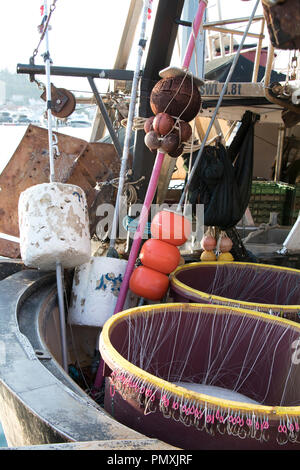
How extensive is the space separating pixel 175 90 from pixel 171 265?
1.50 metres

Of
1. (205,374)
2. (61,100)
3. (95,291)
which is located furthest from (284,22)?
(61,100)

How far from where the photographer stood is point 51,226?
11.9ft

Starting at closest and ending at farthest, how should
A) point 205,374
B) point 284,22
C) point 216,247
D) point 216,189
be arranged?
point 284,22 → point 205,374 → point 216,189 → point 216,247

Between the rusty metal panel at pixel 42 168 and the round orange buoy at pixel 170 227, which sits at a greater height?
the rusty metal panel at pixel 42 168

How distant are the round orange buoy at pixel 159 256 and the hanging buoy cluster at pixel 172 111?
827 mm

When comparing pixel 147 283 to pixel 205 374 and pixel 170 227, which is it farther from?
pixel 205 374

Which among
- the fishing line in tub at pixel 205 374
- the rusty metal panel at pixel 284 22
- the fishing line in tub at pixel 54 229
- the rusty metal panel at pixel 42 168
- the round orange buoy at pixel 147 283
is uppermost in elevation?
the rusty metal panel at pixel 284 22

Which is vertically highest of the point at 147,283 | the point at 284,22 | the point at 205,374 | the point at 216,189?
the point at 284,22

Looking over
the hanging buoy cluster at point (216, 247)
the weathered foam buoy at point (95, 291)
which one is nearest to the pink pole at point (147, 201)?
the weathered foam buoy at point (95, 291)

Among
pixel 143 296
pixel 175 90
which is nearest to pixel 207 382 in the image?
pixel 143 296

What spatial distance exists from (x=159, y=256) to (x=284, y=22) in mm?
2630

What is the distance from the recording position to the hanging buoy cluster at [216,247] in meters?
5.07

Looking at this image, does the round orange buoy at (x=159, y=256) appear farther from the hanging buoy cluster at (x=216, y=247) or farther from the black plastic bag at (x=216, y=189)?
the hanging buoy cluster at (x=216, y=247)

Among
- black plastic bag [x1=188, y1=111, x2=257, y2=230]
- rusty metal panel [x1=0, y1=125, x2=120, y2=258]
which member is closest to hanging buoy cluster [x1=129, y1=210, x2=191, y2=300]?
black plastic bag [x1=188, y1=111, x2=257, y2=230]
